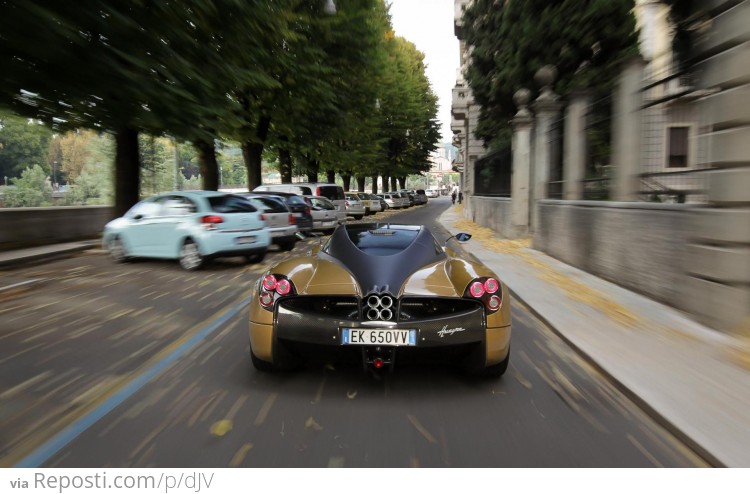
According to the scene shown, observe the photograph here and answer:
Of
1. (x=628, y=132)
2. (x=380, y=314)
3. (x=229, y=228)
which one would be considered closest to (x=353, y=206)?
(x=229, y=228)

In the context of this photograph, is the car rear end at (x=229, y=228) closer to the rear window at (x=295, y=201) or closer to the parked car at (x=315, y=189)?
the rear window at (x=295, y=201)

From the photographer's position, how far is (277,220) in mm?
14719

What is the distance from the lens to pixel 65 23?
7.00 metres

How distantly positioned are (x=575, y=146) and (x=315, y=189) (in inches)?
529

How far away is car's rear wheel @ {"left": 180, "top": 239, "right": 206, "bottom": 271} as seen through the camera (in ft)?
36.8

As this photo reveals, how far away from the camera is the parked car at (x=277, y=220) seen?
1453 centimetres

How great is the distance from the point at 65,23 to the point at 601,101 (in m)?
8.57

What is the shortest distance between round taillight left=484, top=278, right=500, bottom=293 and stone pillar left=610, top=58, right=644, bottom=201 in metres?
5.58

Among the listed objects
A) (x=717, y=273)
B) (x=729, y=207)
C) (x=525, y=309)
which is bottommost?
(x=525, y=309)

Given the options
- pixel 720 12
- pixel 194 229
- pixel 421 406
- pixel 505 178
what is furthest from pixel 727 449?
pixel 505 178

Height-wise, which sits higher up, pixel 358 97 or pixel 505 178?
pixel 358 97

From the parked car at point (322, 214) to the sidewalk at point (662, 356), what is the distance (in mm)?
11704

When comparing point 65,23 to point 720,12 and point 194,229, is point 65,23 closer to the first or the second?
point 194,229

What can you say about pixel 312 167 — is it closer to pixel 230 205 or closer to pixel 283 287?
pixel 230 205
